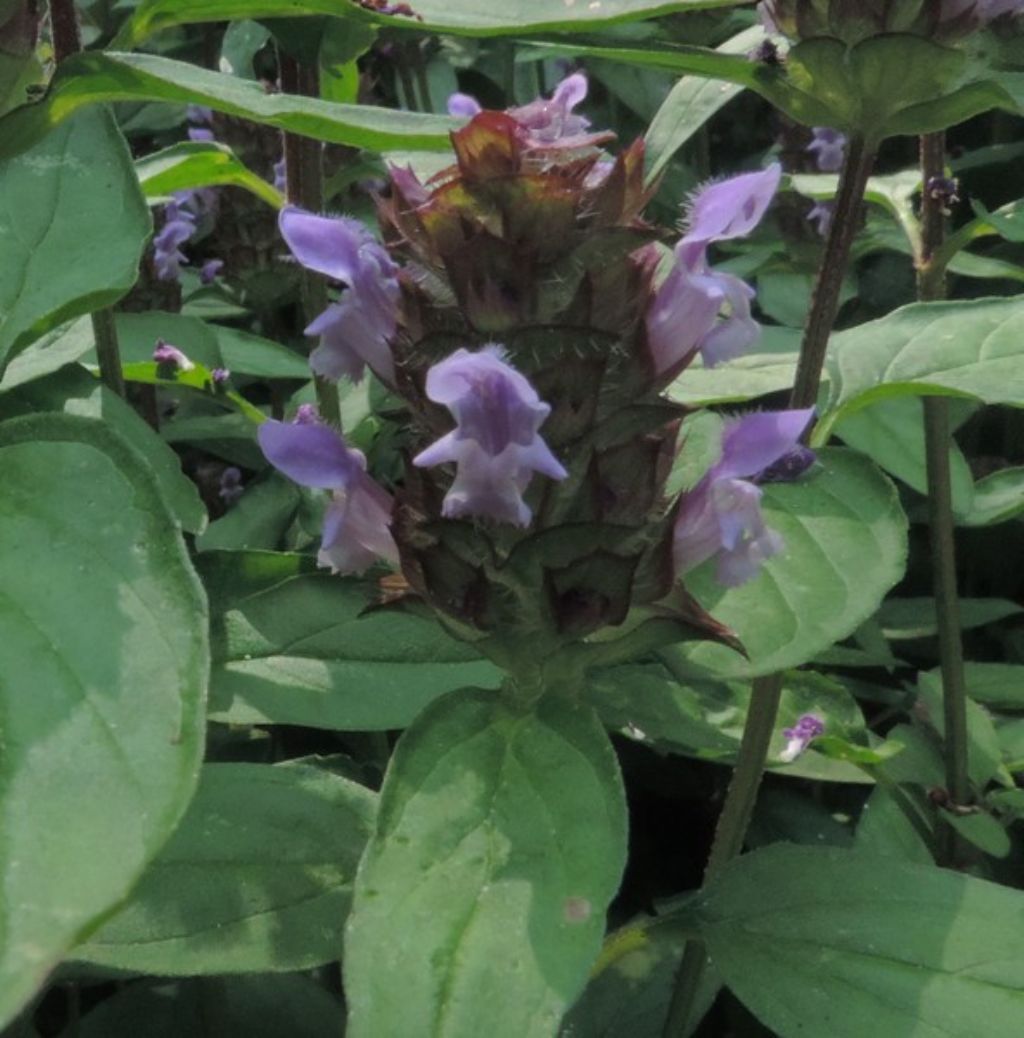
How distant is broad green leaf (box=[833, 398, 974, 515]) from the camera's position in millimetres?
1326

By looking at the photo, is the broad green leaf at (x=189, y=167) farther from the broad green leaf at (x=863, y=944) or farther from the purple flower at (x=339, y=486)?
the broad green leaf at (x=863, y=944)

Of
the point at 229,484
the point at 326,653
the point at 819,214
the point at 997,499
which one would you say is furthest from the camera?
the point at 819,214

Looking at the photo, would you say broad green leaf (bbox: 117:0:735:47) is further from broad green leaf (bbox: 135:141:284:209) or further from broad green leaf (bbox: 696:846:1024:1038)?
broad green leaf (bbox: 696:846:1024:1038)

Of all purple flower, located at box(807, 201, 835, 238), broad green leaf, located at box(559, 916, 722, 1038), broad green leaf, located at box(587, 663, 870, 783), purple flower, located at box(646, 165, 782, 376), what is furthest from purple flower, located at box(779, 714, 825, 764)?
purple flower, located at box(807, 201, 835, 238)

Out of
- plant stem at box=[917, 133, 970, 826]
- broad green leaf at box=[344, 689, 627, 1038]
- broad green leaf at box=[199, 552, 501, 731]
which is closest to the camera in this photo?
broad green leaf at box=[344, 689, 627, 1038]

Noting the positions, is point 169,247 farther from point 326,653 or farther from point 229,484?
point 326,653

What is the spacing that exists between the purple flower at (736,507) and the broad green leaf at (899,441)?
0.57 metres

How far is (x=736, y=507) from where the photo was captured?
76cm

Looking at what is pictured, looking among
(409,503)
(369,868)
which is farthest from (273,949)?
(409,503)

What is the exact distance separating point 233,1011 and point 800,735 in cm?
50

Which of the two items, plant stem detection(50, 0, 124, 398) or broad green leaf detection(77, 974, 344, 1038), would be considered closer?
plant stem detection(50, 0, 124, 398)

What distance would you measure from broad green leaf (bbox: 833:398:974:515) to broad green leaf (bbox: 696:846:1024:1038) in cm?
58

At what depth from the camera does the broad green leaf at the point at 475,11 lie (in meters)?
0.73

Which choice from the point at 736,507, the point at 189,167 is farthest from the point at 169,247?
the point at 736,507
